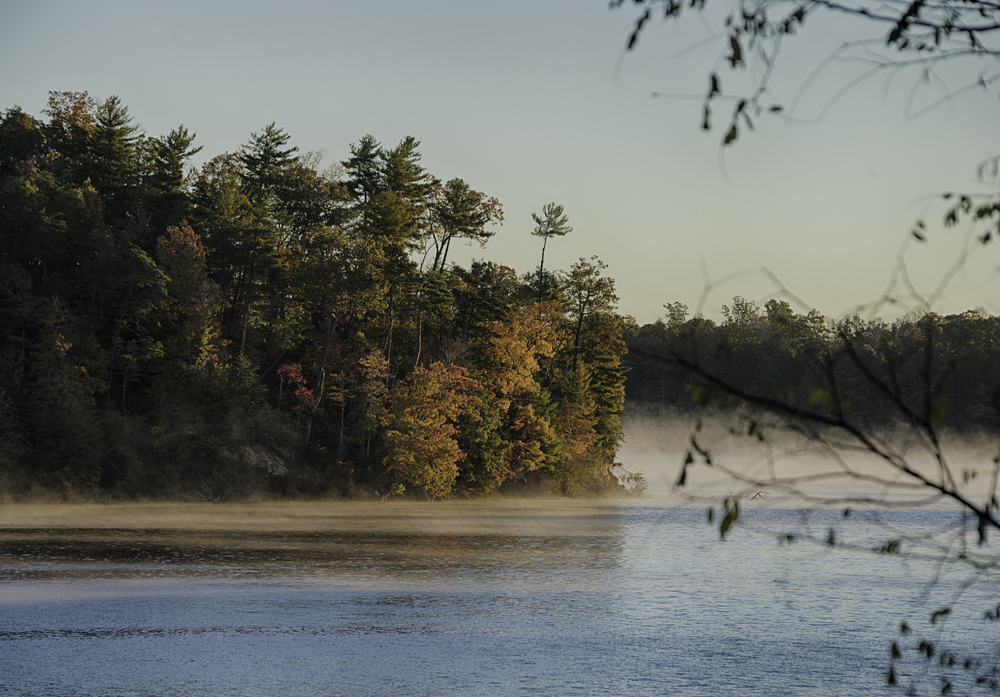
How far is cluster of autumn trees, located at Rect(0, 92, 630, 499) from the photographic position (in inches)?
1791

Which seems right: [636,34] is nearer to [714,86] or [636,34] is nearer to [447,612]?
[714,86]

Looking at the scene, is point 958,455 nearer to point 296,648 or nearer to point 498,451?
point 498,451

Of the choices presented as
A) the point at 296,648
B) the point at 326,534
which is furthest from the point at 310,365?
the point at 296,648

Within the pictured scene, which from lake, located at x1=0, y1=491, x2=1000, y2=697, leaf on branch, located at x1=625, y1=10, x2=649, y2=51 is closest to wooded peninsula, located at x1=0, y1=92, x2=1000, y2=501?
lake, located at x1=0, y1=491, x2=1000, y2=697

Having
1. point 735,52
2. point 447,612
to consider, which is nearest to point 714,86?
point 735,52

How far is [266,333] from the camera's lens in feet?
182

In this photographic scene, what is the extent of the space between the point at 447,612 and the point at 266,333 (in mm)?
40551

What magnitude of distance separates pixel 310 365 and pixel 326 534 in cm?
2313

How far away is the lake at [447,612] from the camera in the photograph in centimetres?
1276

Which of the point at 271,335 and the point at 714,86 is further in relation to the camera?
the point at 271,335

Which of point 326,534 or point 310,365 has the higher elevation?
point 310,365

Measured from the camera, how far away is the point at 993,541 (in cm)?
2834

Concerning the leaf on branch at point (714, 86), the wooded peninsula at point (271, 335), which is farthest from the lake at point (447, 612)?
the wooded peninsula at point (271, 335)

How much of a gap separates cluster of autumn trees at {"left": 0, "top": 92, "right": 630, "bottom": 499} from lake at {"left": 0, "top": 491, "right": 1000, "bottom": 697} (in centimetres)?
1266
